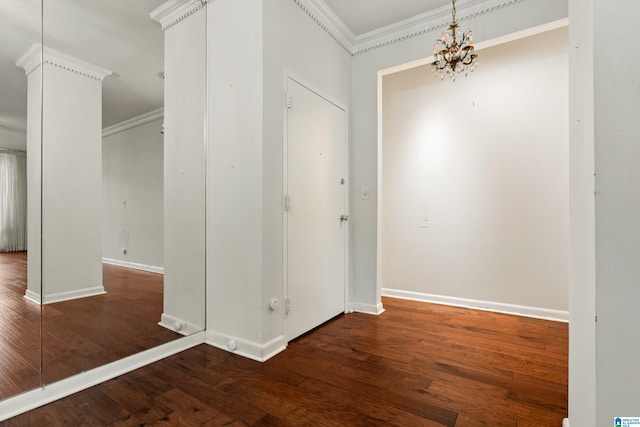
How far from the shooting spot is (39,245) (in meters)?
1.61

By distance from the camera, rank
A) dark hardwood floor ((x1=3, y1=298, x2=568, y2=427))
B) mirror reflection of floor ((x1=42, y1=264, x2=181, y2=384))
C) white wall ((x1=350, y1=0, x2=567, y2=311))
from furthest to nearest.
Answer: white wall ((x1=350, y1=0, x2=567, y2=311)) < mirror reflection of floor ((x1=42, y1=264, x2=181, y2=384)) < dark hardwood floor ((x1=3, y1=298, x2=568, y2=427))

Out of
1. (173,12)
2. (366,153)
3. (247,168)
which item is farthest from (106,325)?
(366,153)

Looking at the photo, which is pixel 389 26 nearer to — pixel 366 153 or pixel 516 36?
pixel 516 36

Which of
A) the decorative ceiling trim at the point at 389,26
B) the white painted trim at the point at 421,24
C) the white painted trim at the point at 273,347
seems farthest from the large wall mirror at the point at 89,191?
the white painted trim at the point at 421,24

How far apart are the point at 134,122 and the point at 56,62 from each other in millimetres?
484

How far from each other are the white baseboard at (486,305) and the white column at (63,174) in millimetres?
2953

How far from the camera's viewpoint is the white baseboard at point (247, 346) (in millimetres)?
2018

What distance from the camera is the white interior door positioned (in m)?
2.37

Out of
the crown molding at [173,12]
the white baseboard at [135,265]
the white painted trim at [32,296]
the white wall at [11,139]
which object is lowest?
the white painted trim at [32,296]

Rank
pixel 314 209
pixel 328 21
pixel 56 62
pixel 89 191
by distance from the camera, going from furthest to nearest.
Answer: pixel 328 21 → pixel 314 209 → pixel 89 191 → pixel 56 62

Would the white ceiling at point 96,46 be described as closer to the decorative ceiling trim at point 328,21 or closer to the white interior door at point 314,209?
the white interior door at point 314,209

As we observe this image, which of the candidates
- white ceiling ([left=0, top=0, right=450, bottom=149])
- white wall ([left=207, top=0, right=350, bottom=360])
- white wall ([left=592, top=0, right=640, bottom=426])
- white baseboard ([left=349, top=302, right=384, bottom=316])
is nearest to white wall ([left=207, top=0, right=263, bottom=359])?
white wall ([left=207, top=0, right=350, bottom=360])

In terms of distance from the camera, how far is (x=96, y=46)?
1821 mm

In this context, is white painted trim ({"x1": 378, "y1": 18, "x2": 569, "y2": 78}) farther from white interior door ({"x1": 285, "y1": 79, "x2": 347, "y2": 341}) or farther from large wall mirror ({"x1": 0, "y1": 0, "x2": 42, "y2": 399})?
large wall mirror ({"x1": 0, "y1": 0, "x2": 42, "y2": 399})
